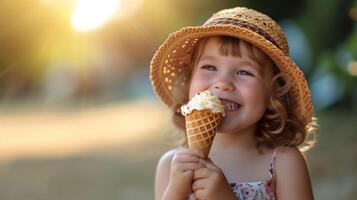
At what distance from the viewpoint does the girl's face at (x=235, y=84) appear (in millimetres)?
2684

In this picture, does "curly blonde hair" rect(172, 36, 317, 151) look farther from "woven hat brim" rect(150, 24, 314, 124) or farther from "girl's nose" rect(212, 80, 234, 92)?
"girl's nose" rect(212, 80, 234, 92)

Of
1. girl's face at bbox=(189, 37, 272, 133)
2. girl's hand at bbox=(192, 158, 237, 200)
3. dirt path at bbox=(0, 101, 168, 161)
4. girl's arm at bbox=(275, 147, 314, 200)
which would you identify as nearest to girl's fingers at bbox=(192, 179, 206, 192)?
girl's hand at bbox=(192, 158, 237, 200)

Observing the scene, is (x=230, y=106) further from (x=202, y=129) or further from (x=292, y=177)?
(x=292, y=177)

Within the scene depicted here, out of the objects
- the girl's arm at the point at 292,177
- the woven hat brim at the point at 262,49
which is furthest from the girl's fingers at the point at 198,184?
the woven hat brim at the point at 262,49

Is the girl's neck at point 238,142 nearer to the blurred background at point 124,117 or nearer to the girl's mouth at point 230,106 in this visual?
the girl's mouth at point 230,106

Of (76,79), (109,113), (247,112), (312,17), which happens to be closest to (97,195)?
(312,17)

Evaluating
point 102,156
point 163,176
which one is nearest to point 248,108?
point 163,176

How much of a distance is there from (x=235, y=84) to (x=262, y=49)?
19 centimetres

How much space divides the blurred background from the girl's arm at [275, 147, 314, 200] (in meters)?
2.83

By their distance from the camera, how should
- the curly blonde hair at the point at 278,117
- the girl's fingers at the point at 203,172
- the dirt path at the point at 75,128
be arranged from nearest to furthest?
1. the girl's fingers at the point at 203,172
2. the curly blonde hair at the point at 278,117
3. the dirt path at the point at 75,128

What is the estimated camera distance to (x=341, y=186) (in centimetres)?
584

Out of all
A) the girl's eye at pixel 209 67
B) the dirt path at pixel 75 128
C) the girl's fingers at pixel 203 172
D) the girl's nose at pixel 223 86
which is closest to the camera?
the girl's fingers at pixel 203 172

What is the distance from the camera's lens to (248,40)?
273cm

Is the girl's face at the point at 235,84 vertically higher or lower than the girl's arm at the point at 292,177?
higher
